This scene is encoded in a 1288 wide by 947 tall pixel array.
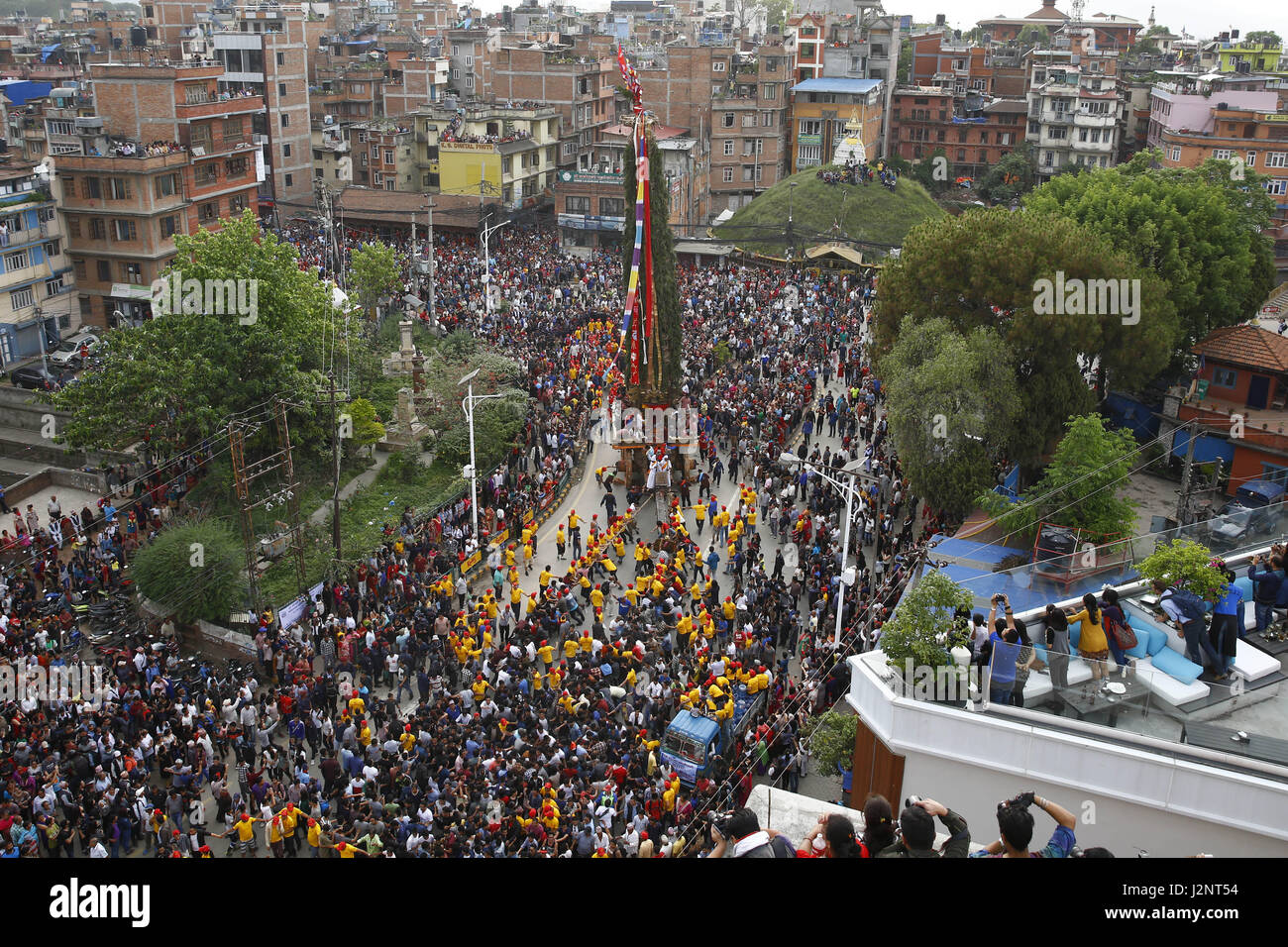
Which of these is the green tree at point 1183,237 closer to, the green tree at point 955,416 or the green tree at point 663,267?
the green tree at point 955,416

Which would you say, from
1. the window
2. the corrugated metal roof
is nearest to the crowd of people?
the window

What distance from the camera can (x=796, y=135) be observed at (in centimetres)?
7381

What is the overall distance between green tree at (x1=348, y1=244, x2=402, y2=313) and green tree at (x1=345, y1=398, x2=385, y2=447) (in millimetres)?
10576

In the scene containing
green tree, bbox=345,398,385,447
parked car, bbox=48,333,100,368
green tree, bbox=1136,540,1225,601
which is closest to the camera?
green tree, bbox=1136,540,1225,601

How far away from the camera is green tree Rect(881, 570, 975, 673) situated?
1309 cm

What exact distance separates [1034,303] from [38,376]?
3204 centimetres

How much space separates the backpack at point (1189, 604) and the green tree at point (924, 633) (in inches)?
108

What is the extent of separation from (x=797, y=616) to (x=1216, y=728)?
11749 mm

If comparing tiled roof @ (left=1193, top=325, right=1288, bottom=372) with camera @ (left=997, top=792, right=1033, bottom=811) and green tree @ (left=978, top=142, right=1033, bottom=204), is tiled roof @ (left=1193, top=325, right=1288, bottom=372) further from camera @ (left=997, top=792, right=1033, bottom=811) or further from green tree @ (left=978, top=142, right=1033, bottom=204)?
green tree @ (left=978, top=142, right=1033, bottom=204)

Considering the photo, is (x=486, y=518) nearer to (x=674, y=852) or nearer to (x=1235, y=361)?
(x=674, y=852)

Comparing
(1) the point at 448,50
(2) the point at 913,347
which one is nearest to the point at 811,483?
(2) the point at 913,347

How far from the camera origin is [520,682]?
19.8m

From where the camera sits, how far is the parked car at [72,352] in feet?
127

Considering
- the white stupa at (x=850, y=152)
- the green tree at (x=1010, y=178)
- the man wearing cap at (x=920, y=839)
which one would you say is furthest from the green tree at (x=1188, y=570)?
the green tree at (x=1010, y=178)
